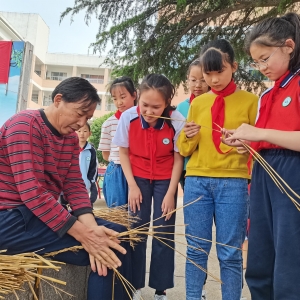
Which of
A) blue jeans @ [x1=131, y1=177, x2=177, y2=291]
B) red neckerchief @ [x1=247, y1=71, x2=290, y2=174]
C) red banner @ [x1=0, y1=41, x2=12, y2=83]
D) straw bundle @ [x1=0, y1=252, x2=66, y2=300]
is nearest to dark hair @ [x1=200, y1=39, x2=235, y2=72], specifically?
red neckerchief @ [x1=247, y1=71, x2=290, y2=174]

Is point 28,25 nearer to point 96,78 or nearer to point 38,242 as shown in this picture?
point 96,78

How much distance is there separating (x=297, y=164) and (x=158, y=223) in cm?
95

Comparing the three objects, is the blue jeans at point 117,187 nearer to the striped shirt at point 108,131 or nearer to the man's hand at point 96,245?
the striped shirt at point 108,131

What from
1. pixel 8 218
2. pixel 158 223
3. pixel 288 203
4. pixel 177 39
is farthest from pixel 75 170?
pixel 177 39

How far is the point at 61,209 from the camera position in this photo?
5.10ft

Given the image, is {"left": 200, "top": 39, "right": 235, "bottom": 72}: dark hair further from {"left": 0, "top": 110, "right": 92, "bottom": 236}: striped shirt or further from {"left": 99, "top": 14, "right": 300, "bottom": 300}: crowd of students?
{"left": 0, "top": 110, "right": 92, "bottom": 236}: striped shirt

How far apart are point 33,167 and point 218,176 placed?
89cm

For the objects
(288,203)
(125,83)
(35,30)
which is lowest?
(288,203)

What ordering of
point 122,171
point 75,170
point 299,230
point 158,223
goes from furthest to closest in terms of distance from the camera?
point 122,171
point 158,223
point 75,170
point 299,230

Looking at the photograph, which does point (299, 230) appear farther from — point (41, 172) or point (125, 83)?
point (125, 83)

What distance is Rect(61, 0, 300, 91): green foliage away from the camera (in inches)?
189

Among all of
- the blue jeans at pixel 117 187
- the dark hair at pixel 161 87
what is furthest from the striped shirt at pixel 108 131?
the dark hair at pixel 161 87

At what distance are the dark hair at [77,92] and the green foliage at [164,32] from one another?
127 inches

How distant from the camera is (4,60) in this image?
26.6 feet
